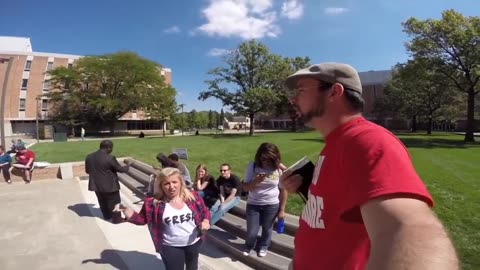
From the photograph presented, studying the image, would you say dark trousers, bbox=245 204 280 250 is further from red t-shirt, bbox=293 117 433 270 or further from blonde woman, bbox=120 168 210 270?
red t-shirt, bbox=293 117 433 270

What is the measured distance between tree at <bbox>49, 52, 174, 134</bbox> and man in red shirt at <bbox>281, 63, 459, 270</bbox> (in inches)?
2378

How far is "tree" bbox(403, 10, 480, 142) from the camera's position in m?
26.6

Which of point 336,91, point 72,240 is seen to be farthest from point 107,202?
point 336,91

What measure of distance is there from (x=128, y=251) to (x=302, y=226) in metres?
5.33

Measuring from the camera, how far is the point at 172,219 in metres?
4.10

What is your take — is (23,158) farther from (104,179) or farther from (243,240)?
(243,240)

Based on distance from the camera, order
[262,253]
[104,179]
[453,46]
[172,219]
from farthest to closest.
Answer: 1. [453,46]
2. [104,179]
3. [262,253]
4. [172,219]

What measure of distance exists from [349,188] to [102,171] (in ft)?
26.4

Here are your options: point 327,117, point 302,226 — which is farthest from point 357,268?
point 327,117

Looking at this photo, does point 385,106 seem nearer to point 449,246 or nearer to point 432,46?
point 432,46

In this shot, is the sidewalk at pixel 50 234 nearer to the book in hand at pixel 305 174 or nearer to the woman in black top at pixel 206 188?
the woman in black top at pixel 206 188

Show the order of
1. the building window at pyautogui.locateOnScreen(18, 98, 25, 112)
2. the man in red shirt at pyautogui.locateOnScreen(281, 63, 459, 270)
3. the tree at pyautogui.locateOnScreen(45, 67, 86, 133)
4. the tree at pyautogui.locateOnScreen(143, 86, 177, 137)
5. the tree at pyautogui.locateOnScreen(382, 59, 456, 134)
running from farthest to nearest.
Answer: the building window at pyautogui.locateOnScreen(18, 98, 25, 112)
the tree at pyautogui.locateOnScreen(143, 86, 177, 137)
the tree at pyautogui.locateOnScreen(45, 67, 86, 133)
the tree at pyautogui.locateOnScreen(382, 59, 456, 134)
the man in red shirt at pyautogui.locateOnScreen(281, 63, 459, 270)

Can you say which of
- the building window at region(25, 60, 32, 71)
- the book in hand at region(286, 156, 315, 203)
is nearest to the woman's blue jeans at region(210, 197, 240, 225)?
the book in hand at region(286, 156, 315, 203)

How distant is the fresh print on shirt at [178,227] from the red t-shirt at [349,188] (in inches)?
106
